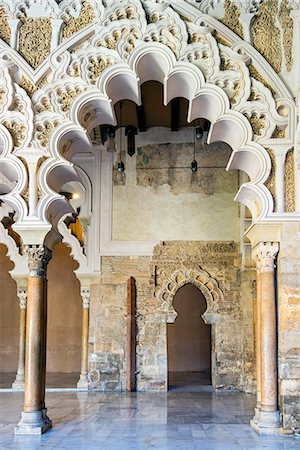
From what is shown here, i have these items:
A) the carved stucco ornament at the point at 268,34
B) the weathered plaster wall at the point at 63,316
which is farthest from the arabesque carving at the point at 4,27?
the weathered plaster wall at the point at 63,316

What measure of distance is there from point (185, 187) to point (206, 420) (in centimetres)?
541

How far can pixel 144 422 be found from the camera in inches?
318

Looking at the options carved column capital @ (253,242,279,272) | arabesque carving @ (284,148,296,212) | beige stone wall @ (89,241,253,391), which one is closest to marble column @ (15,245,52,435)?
carved column capital @ (253,242,279,272)

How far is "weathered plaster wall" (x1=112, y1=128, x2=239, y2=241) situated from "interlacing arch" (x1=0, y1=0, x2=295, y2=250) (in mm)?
4408

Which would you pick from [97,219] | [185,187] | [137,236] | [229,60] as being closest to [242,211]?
[185,187]

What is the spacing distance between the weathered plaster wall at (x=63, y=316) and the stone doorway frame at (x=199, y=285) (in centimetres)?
540

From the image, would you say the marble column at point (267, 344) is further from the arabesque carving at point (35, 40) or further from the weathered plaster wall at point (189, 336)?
the weathered plaster wall at point (189, 336)

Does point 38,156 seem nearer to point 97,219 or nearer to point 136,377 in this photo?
point 97,219

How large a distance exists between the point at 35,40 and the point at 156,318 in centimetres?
620

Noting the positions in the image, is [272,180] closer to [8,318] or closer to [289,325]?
[289,325]

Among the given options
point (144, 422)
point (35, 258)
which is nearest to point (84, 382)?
point (144, 422)

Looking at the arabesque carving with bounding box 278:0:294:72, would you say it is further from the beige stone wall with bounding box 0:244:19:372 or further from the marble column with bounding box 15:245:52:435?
the beige stone wall with bounding box 0:244:19:372

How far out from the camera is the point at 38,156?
7.46 metres

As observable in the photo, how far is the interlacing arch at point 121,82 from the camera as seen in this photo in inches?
294
